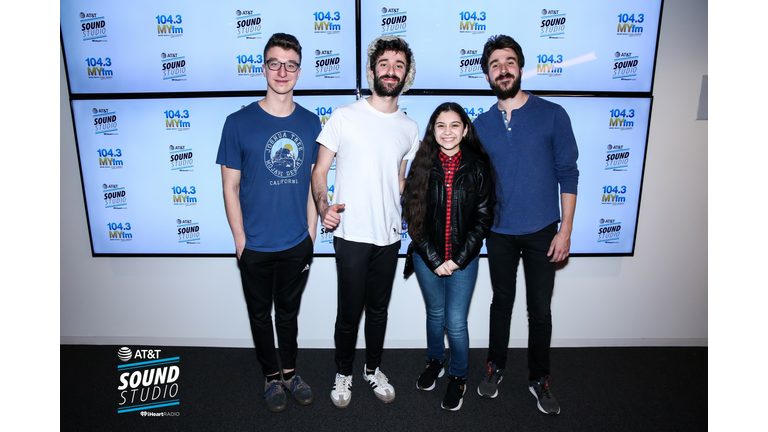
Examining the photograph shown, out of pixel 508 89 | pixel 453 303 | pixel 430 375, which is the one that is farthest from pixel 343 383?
pixel 508 89

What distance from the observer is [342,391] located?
2172 mm

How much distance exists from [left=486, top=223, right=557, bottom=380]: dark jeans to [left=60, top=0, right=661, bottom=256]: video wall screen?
2.32ft

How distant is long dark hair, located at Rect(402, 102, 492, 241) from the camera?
1990mm

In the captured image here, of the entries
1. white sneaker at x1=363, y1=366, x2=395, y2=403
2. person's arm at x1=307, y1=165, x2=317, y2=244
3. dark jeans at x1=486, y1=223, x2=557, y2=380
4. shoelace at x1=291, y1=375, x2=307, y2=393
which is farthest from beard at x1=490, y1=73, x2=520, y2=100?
shoelace at x1=291, y1=375, x2=307, y2=393

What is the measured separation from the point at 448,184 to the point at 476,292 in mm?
1158

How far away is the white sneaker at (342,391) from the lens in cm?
215

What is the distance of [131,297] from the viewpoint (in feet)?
9.27

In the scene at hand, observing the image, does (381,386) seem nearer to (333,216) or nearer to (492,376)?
(492,376)

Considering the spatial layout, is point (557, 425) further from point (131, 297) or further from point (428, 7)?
point (131, 297)

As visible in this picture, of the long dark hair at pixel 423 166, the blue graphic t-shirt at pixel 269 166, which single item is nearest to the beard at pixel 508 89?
the long dark hair at pixel 423 166

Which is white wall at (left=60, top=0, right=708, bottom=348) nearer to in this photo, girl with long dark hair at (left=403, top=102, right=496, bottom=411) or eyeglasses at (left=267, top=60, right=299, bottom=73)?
girl with long dark hair at (left=403, top=102, right=496, bottom=411)

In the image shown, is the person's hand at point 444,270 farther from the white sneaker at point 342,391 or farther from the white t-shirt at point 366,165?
the white sneaker at point 342,391

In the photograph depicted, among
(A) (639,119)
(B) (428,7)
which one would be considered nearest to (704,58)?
(A) (639,119)

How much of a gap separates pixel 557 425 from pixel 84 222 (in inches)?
135
